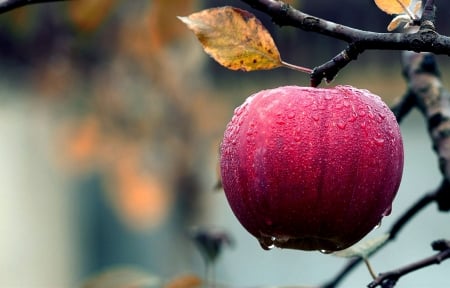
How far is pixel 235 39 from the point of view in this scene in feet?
1.89

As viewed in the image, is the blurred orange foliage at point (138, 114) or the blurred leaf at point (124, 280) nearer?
the blurred leaf at point (124, 280)

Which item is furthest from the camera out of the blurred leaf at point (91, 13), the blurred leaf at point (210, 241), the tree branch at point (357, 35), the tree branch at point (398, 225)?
the blurred leaf at point (91, 13)

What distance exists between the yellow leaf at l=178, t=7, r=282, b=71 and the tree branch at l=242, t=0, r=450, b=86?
0.17 ft

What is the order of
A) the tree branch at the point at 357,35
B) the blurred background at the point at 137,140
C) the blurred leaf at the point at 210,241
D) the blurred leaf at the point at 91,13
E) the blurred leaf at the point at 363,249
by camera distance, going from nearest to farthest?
1. the tree branch at the point at 357,35
2. the blurred leaf at the point at 363,249
3. the blurred leaf at the point at 210,241
4. the blurred leaf at the point at 91,13
5. the blurred background at the point at 137,140

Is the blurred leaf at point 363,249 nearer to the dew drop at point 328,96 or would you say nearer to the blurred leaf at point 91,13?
the dew drop at point 328,96

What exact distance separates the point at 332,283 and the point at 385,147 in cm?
33

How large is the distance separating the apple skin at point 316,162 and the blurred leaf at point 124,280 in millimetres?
466

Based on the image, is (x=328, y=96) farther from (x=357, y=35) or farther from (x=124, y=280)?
(x=124, y=280)

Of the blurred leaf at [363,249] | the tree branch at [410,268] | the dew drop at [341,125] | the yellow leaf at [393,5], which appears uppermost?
the yellow leaf at [393,5]

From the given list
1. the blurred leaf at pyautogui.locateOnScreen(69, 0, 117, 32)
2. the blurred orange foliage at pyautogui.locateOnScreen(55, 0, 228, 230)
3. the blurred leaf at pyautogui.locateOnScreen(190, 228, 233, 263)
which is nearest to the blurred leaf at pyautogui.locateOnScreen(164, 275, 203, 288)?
the blurred leaf at pyautogui.locateOnScreen(190, 228, 233, 263)

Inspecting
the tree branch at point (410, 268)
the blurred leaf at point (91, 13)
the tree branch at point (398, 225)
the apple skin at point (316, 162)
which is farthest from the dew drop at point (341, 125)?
the blurred leaf at point (91, 13)

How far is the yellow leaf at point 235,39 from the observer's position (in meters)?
0.57

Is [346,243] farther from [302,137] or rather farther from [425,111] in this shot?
[425,111]

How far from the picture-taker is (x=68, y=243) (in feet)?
15.5
